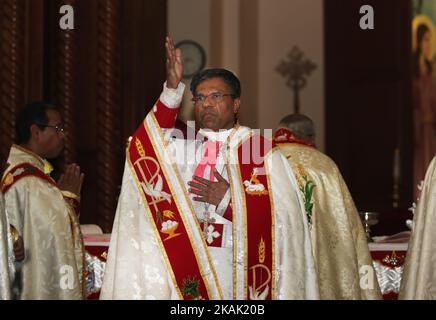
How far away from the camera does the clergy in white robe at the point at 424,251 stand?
5156 millimetres

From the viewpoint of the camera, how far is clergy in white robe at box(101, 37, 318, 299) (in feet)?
14.9

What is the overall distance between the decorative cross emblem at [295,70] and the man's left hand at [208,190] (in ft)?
24.8

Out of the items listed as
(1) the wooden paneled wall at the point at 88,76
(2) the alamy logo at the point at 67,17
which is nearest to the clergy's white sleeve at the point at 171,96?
(1) the wooden paneled wall at the point at 88,76

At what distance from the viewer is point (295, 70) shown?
1212 centimetres

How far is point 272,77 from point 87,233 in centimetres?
567

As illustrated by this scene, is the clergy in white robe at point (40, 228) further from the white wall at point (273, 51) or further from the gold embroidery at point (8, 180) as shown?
the white wall at point (273, 51)

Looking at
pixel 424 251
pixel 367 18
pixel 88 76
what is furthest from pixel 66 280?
pixel 367 18

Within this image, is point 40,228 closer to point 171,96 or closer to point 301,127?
point 171,96

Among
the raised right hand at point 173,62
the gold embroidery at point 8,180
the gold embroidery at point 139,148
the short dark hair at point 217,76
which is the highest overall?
the raised right hand at point 173,62

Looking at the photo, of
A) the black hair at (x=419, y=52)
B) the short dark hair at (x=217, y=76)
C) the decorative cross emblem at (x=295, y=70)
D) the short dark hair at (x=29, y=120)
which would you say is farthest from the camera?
the decorative cross emblem at (x=295, y=70)

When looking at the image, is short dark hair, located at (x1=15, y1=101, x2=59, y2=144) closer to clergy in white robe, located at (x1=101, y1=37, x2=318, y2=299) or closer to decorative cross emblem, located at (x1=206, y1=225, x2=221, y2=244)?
clergy in white robe, located at (x1=101, y1=37, x2=318, y2=299)

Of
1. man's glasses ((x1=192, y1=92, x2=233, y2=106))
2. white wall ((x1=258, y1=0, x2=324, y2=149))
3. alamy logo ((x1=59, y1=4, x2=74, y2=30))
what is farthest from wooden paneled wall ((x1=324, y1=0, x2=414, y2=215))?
man's glasses ((x1=192, y1=92, x2=233, y2=106))

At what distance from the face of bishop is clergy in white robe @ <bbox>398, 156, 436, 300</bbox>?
1.16 metres

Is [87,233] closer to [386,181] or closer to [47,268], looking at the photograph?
[47,268]
